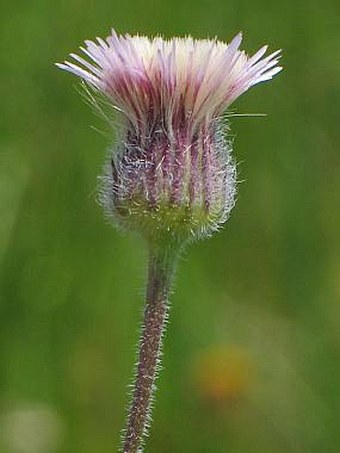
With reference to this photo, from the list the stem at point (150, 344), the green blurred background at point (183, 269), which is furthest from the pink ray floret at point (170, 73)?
the green blurred background at point (183, 269)

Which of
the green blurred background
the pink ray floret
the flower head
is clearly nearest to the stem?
the flower head

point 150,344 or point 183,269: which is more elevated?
point 183,269

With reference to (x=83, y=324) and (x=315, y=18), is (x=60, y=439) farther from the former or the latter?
(x=315, y=18)

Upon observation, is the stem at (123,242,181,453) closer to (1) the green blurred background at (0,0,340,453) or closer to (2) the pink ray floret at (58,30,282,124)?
A: (2) the pink ray floret at (58,30,282,124)

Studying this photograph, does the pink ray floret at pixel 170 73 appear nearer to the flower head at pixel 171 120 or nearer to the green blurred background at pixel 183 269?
the flower head at pixel 171 120

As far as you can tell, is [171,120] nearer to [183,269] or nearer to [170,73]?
[170,73]

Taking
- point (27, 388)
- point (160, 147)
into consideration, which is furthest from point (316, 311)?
point (160, 147)

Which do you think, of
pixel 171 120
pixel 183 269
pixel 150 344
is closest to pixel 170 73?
pixel 171 120

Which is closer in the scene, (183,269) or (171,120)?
(171,120)
